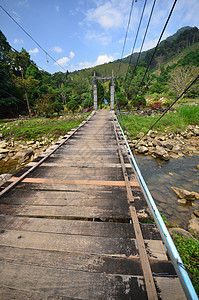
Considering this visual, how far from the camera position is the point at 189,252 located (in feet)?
6.63

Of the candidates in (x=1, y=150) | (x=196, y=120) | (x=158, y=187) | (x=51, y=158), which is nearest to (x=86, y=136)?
(x=51, y=158)

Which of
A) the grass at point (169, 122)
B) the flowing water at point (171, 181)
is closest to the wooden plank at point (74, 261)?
the flowing water at point (171, 181)

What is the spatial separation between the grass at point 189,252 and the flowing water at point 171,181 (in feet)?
2.36

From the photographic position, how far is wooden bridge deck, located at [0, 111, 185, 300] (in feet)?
2.99

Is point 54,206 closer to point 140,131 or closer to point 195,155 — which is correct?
point 195,155

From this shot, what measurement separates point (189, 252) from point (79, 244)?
6.56 ft

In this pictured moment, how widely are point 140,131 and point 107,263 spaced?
8964 mm

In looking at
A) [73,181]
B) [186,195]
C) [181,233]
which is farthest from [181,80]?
[73,181]

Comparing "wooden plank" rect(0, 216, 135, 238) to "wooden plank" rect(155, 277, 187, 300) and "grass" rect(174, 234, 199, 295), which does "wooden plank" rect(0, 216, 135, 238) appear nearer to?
"wooden plank" rect(155, 277, 187, 300)

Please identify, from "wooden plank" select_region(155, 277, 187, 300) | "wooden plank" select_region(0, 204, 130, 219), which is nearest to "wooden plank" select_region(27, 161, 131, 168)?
"wooden plank" select_region(0, 204, 130, 219)

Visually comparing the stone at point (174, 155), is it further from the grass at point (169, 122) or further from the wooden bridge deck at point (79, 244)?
the wooden bridge deck at point (79, 244)

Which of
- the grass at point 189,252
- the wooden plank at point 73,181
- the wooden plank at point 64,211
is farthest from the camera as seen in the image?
the wooden plank at point 73,181

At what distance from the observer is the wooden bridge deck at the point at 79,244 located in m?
0.91

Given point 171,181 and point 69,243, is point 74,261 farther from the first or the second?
point 171,181
